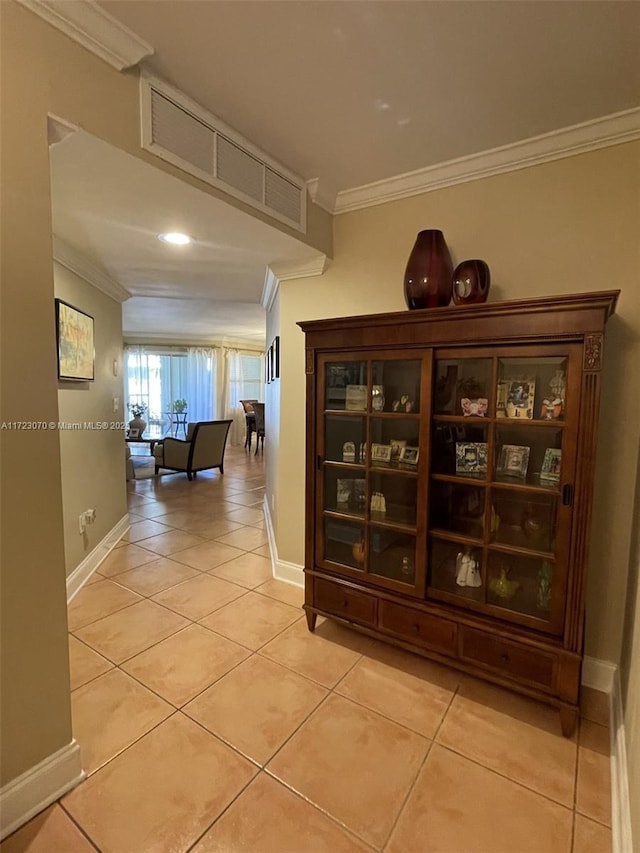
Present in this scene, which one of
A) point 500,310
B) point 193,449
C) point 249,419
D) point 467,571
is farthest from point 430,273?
point 249,419

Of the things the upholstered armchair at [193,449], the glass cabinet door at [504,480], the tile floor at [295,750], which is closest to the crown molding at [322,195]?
the glass cabinet door at [504,480]

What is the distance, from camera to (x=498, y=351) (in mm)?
1612

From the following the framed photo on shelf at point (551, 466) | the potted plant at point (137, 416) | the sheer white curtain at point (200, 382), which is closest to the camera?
the framed photo on shelf at point (551, 466)

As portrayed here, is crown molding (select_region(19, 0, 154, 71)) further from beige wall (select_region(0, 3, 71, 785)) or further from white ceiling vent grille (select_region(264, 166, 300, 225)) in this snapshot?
white ceiling vent grille (select_region(264, 166, 300, 225))

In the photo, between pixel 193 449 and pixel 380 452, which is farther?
pixel 193 449

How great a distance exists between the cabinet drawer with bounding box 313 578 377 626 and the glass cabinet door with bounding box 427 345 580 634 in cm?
34

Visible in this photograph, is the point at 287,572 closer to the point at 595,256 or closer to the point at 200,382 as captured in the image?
the point at 595,256

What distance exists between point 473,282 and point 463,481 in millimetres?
851

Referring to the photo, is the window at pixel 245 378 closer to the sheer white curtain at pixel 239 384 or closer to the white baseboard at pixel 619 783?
the sheer white curtain at pixel 239 384

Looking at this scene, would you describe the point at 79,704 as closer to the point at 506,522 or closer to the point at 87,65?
the point at 506,522

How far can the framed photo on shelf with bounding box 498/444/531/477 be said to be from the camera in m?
1.70

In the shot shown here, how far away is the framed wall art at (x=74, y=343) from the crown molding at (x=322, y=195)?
154 cm

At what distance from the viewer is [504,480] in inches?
66.3

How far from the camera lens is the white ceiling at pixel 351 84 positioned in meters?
1.22
